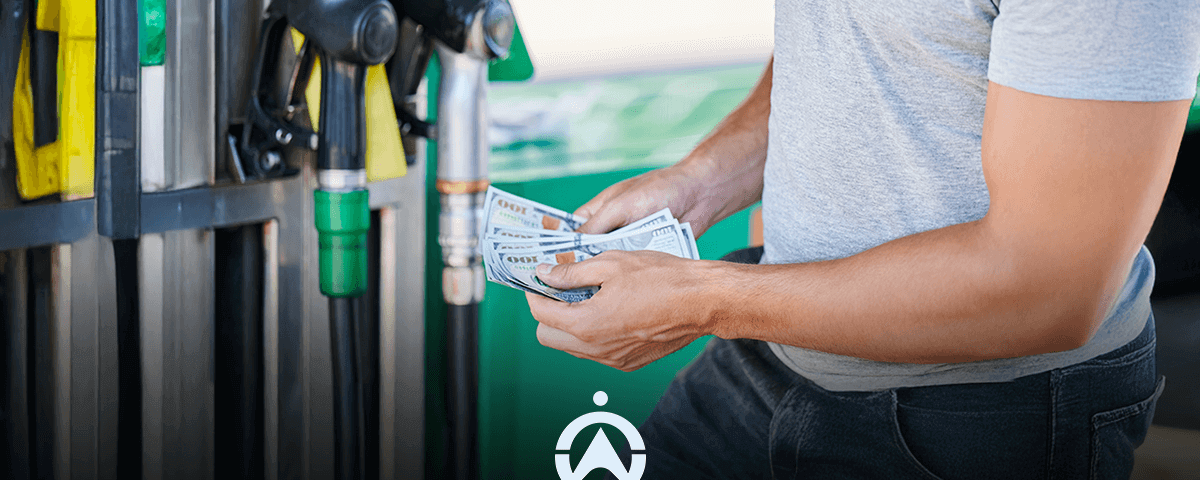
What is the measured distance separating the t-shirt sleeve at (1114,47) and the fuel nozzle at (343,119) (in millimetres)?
670

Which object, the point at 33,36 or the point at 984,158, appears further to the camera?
the point at 33,36

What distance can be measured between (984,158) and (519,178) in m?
1.04

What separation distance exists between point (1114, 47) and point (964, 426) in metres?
0.39

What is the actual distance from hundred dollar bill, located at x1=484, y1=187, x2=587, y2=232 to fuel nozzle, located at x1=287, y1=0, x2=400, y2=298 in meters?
0.16

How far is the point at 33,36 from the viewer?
0.93m

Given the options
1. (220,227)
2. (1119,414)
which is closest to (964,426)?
(1119,414)

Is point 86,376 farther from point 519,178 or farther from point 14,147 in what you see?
point 519,178

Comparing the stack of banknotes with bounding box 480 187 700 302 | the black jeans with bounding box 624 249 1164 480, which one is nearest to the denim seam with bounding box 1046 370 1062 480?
the black jeans with bounding box 624 249 1164 480

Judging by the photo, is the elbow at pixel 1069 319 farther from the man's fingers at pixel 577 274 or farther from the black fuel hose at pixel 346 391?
the black fuel hose at pixel 346 391

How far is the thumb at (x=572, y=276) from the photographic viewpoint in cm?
92

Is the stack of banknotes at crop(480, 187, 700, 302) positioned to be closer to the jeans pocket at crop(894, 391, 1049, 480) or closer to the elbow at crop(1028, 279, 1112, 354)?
the jeans pocket at crop(894, 391, 1049, 480)

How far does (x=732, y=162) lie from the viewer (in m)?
1.20

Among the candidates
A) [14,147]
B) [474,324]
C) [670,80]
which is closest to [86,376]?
[14,147]

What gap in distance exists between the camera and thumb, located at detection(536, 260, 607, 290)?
92cm
